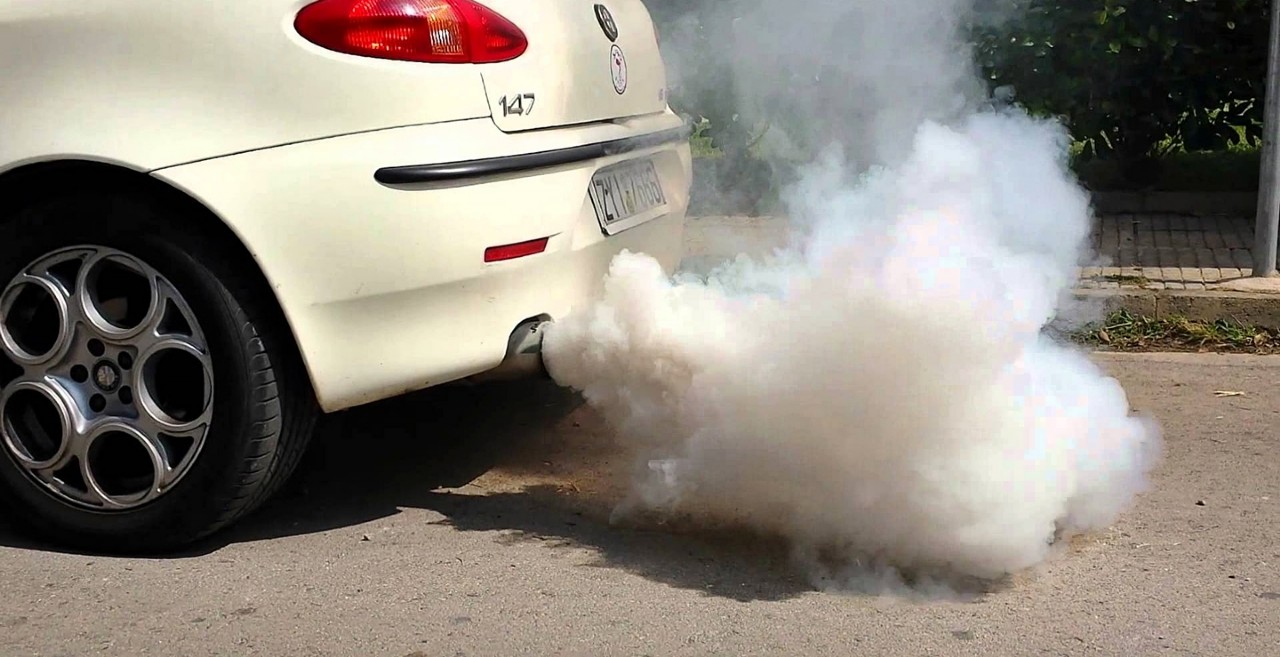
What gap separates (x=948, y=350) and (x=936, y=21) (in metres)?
2.86

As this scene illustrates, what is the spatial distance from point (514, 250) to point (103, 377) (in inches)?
37.0

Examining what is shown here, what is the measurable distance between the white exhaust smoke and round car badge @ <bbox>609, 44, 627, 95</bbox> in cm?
50

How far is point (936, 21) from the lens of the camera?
5367 millimetres

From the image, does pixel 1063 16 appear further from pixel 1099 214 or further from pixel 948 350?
pixel 948 350

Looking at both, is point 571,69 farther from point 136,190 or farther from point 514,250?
point 136,190

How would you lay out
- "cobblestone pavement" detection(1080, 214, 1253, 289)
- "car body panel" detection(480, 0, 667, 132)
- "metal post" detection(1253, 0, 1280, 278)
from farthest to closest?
"cobblestone pavement" detection(1080, 214, 1253, 289), "metal post" detection(1253, 0, 1280, 278), "car body panel" detection(480, 0, 667, 132)

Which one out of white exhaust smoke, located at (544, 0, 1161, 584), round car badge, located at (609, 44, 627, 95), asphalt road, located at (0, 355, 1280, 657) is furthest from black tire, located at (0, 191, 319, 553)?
round car badge, located at (609, 44, 627, 95)

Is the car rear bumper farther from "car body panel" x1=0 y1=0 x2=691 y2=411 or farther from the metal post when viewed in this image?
the metal post

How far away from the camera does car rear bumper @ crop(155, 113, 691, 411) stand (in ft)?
9.36

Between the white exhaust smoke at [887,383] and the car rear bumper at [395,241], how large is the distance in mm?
233

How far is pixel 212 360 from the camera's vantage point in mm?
3004

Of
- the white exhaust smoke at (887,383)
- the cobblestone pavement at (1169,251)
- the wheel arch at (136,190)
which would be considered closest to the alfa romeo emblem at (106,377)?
Result: the wheel arch at (136,190)

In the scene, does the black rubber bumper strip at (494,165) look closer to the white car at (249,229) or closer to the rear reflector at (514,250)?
the white car at (249,229)

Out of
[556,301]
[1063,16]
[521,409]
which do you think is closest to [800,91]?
[1063,16]
